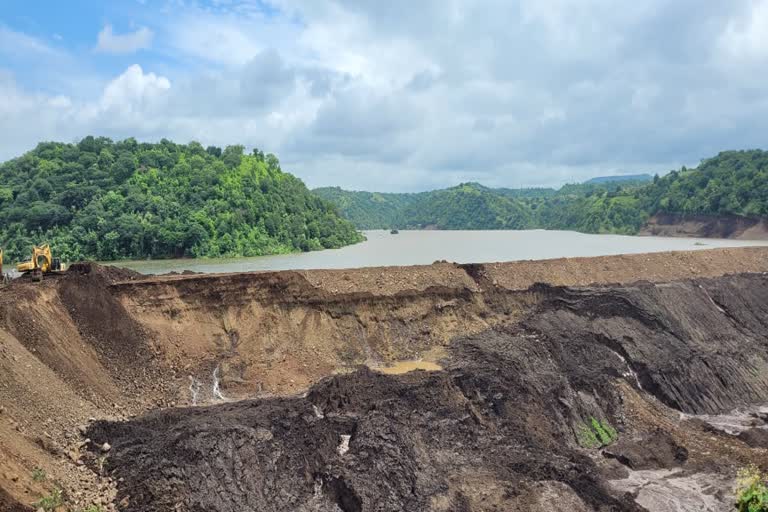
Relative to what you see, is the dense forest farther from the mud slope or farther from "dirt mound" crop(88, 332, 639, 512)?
"dirt mound" crop(88, 332, 639, 512)

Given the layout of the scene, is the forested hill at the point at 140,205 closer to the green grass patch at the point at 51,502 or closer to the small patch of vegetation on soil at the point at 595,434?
the small patch of vegetation on soil at the point at 595,434

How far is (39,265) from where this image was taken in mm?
20531

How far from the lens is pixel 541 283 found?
26.1 m

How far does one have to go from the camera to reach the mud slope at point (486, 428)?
527 inches

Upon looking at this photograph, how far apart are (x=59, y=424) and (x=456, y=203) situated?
12180 cm

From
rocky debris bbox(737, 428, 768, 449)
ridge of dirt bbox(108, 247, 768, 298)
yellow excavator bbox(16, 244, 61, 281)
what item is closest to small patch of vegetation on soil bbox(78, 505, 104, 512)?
ridge of dirt bbox(108, 247, 768, 298)

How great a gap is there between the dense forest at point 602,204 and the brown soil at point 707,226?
82 cm

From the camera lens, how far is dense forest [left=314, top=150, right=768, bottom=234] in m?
72.4

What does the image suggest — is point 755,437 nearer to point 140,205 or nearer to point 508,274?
point 508,274

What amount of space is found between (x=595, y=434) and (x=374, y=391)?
662 cm

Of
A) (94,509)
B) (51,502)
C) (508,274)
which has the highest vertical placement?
(508,274)

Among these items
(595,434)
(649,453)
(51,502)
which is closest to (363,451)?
(51,502)

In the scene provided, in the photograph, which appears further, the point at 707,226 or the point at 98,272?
the point at 707,226

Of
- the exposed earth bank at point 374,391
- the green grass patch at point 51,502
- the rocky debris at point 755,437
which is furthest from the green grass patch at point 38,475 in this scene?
the rocky debris at point 755,437
